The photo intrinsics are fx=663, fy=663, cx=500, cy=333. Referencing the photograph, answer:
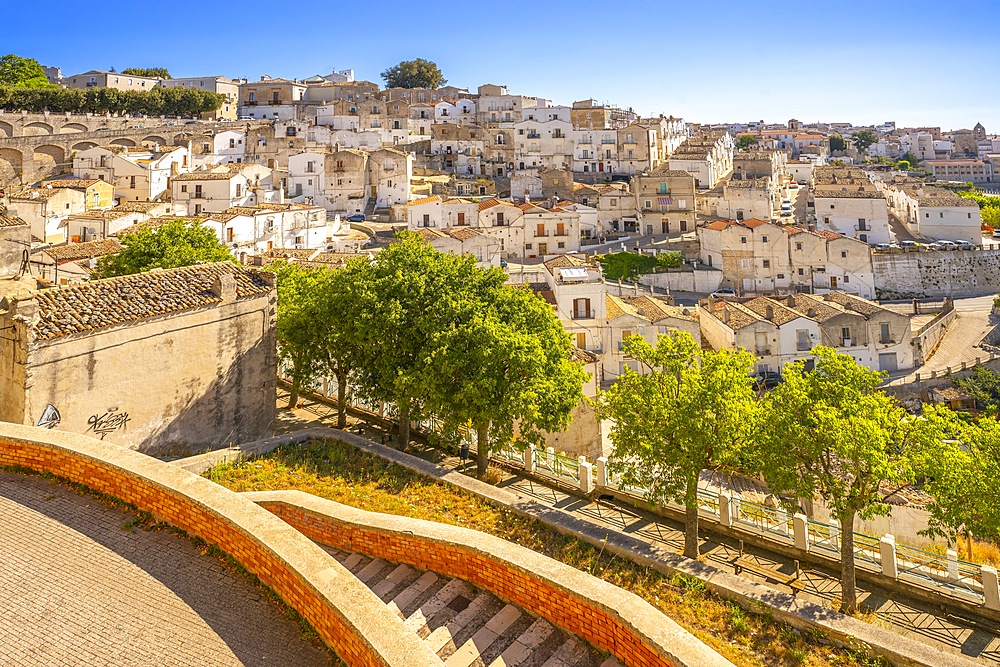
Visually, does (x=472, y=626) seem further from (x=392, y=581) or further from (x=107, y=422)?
(x=107, y=422)

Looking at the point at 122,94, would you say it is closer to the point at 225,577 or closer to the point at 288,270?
the point at 288,270

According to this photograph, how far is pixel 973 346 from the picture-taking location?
3859 centimetres

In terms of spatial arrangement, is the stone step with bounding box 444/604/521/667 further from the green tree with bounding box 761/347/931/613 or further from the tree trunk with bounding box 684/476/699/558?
the green tree with bounding box 761/347/931/613

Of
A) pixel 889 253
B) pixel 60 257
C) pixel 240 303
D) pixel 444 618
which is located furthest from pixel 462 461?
pixel 889 253

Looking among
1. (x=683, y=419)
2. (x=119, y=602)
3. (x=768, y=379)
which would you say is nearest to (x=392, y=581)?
(x=119, y=602)

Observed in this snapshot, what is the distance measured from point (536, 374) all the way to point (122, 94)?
77528 millimetres

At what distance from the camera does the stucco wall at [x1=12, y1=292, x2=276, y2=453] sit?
12.2 meters

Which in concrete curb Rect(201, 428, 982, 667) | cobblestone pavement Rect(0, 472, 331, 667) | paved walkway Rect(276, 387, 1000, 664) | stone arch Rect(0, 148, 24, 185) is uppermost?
stone arch Rect(0, 148, 24, 185)

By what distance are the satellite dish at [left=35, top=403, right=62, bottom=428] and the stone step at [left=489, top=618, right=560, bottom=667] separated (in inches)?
394

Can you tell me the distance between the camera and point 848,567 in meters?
9.67

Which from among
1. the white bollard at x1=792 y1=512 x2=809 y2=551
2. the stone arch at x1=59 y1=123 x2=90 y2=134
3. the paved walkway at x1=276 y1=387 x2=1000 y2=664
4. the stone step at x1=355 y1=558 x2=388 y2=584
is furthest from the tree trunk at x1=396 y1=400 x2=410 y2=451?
the stone arch at x1=59 y1=123 x2=90 y2=134

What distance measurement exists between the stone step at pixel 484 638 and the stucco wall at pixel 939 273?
50331 mm

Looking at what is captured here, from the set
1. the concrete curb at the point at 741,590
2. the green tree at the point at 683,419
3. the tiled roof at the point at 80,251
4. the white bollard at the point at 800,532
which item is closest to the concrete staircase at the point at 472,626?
the concrete curb at the point at 741,590

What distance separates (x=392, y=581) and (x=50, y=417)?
8.51 meters
